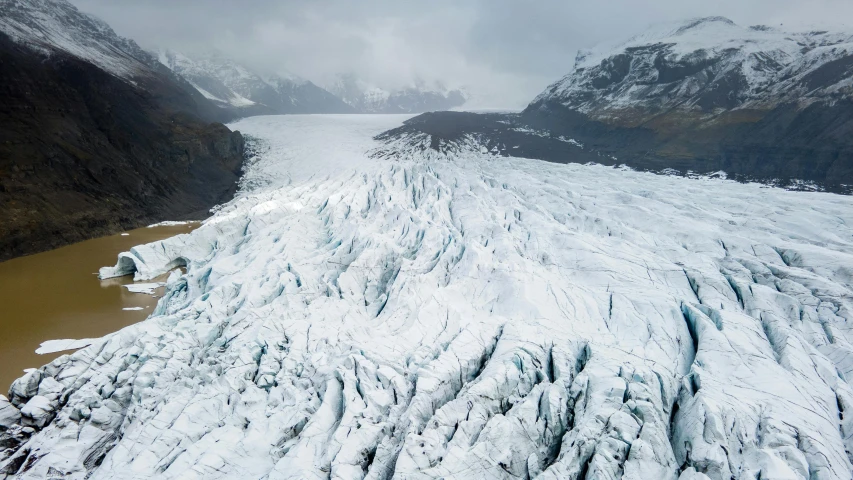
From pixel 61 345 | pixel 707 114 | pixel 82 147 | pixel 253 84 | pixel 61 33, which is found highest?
pixel 253 84

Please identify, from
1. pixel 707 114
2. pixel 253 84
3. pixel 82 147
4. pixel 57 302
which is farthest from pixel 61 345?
pixel 253 84

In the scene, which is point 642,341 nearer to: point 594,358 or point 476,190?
point 594,358

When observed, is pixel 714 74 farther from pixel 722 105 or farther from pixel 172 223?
pixel 172 223

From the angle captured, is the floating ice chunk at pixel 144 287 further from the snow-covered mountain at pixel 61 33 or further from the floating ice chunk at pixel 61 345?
the snow-covered mountain at pixel 61 33

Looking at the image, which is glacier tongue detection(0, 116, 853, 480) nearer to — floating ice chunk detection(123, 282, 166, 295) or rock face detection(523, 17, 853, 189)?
floating ice chunk detection(123, 282, 166, 295)

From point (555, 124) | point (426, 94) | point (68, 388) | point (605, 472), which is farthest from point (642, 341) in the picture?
point (426, 94)

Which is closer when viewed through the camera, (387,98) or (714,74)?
(714,74)

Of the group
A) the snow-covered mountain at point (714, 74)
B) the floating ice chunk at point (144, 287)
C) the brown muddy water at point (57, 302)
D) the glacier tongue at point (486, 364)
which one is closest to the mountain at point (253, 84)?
the snow-covered mountain at point (714, 74)
